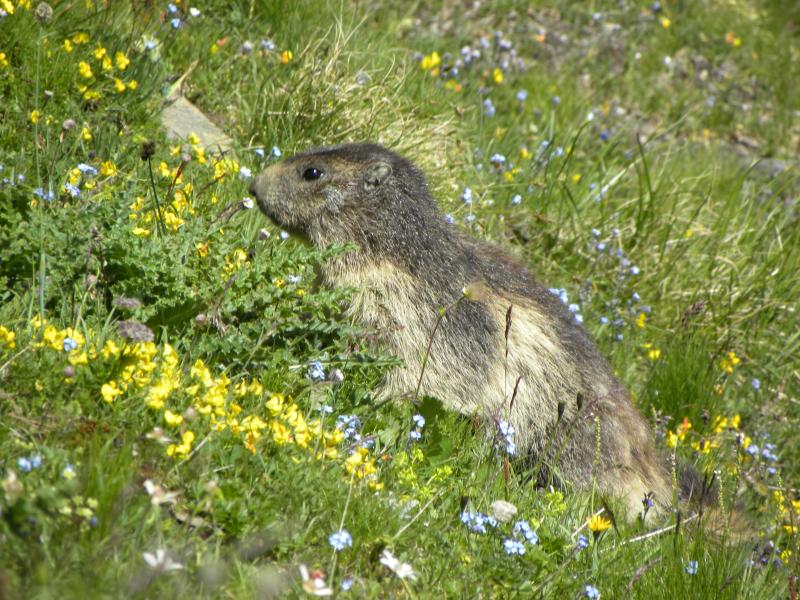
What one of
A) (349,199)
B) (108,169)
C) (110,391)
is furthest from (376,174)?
(110,391)

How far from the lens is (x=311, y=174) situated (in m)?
6.11

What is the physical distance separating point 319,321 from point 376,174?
1369 millimetres

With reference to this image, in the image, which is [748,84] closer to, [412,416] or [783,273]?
[783,273]

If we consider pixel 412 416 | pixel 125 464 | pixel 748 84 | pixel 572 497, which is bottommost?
pixel 748 84

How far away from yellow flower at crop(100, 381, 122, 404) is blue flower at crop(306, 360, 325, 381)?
3.41ft

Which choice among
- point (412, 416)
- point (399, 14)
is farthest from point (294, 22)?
point (412, 416)

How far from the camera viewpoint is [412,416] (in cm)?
491

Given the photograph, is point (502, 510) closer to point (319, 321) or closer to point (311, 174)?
point (319, 321)

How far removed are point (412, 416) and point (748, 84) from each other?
33.7 feet

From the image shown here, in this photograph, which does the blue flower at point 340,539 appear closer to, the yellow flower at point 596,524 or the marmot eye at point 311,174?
the yellow flower at point 596,524

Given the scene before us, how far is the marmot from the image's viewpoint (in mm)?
5613

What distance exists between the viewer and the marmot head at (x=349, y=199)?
5.96 m

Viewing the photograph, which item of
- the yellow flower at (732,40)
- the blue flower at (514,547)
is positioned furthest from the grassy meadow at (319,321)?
the yellow flower at (732,40)

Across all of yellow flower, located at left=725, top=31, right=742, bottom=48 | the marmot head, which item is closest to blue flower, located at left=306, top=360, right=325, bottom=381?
the marmot head
